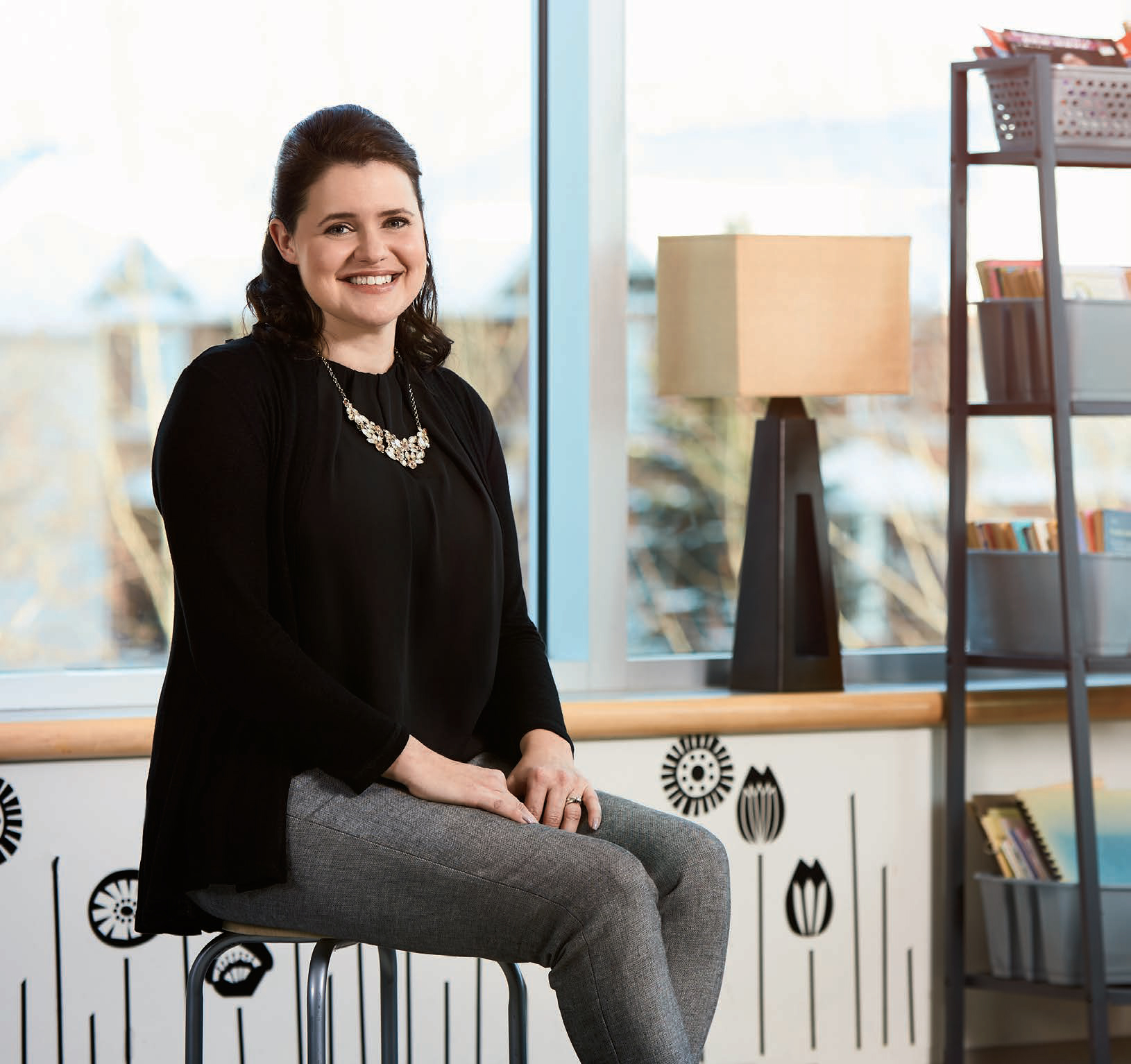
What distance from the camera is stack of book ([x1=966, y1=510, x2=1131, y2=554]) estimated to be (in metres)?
2.40

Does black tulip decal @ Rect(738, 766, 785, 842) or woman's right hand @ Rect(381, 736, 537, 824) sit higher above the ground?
woman's right hand @ Rect(381, 736, 537, 824)

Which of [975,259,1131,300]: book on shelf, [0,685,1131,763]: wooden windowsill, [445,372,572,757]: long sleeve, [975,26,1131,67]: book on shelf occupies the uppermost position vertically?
[975,26,1131,67]: book on shelf

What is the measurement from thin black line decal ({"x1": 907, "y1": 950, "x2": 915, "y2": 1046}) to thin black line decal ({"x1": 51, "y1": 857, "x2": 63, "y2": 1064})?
1329 millimetres

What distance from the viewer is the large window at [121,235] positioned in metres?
2.33

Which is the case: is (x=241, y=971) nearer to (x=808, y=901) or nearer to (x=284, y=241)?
(x=808, y=901)

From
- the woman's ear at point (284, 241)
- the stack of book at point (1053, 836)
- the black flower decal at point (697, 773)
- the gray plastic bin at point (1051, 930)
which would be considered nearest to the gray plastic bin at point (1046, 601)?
the stack of book at point (1053, 836)

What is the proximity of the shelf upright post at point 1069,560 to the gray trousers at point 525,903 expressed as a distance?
1028mm

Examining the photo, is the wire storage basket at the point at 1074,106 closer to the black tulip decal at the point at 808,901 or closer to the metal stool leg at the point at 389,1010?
the black tulip decal at the point at 808,901

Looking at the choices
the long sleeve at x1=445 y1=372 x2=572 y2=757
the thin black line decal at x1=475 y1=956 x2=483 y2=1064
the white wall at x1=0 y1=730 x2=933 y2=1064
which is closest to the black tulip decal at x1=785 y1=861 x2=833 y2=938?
the white wall at x1=0 y1=730 x2=933 y2=1064

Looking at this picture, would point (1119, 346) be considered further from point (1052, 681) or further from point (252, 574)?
point (252, 574)

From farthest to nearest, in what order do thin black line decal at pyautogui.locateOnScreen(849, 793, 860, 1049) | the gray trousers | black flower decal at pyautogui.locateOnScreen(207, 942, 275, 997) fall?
thin black line decal at pyautogui.locateOnScreen(849, 793, 860, 1049), black flower decal at pyautogui.locateOnScreen(207, 942, 275, 997), the gray trousers

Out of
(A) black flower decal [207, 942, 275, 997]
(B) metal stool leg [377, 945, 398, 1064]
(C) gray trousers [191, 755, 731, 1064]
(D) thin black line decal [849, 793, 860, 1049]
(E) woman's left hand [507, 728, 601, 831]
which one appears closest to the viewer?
(C) gray trousers [191, 755, 731, 1064]

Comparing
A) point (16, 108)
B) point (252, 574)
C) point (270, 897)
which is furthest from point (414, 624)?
point (16, 108)

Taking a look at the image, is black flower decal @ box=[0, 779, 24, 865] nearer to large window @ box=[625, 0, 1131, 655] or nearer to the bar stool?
the bar stool
